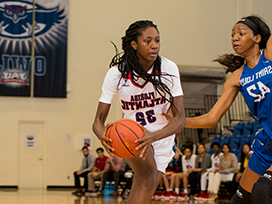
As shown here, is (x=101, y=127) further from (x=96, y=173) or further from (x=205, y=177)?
(x=96, y=173)

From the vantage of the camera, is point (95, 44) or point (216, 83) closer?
point (95, 44)

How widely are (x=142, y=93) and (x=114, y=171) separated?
7452 millimetres

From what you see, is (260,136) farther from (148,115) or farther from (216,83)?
(216,83)

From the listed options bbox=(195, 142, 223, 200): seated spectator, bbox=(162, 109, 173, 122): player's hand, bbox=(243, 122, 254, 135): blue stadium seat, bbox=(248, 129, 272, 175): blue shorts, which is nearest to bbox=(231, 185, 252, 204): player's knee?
bbox=(248, 129, 272, 175): blue shorts

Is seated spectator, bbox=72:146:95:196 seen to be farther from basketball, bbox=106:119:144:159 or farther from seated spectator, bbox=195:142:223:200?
basketball, bbox=106:119:144:159

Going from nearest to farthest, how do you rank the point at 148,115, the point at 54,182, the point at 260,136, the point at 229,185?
the point at 260,136 → the point at 148,115 → the point at 229,185 → the point at 54,182

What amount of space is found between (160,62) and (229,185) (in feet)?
19.9

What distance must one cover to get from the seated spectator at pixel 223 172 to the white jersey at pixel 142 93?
5.49m

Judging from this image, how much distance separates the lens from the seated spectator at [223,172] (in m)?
8.03

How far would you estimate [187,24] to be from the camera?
45.2 ft

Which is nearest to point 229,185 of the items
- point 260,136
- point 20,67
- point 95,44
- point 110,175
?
point 110,175

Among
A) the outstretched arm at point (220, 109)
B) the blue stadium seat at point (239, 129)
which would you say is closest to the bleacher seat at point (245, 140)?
the blue stadium seat at point (239, 129)

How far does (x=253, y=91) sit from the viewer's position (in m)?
2.79

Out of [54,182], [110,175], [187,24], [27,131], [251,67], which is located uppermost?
[187,24]
